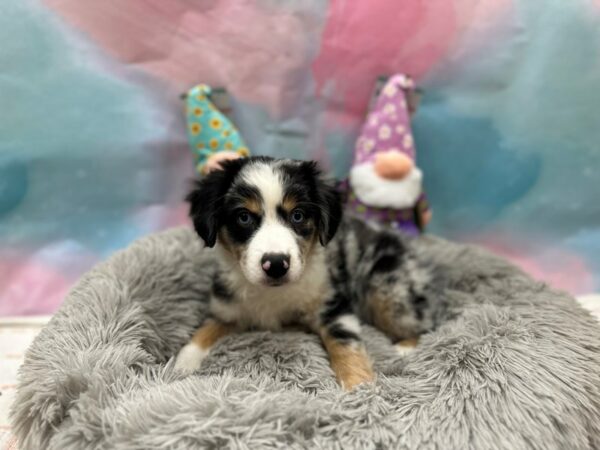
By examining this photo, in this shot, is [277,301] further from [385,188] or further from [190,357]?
[385,188]

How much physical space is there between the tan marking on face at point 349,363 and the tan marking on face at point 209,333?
1.85ft

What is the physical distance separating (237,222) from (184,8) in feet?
5.88

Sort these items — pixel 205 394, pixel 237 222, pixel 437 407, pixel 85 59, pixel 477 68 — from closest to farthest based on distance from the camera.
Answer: pixel 205 394 → pixel 437 407 → pixel 237 222 → pixel 85 59 → pixel 477 68

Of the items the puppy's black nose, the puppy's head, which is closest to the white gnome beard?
the puppy's head

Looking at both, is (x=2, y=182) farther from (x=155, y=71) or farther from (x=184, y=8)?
(x=184, y=8)

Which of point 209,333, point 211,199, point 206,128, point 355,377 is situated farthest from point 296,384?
point 206,128

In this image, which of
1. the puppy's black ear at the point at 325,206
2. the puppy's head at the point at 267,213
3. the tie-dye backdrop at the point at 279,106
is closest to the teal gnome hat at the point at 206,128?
the tie-dye backdrop at the point at 279,106

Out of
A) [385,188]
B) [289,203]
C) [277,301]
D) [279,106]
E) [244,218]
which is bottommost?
[277,301]

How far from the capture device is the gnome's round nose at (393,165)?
333 cm

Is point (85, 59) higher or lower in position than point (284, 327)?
higher

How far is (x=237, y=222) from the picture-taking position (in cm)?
231

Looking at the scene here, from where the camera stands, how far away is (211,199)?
7.79ft

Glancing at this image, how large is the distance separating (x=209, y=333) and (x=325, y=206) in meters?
0.91

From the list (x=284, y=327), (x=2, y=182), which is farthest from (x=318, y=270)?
(x=2, y=182)
